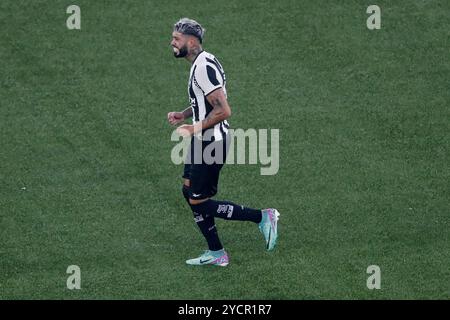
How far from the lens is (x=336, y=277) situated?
9.78 meters

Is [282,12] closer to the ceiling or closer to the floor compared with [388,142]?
closer to the ceiling

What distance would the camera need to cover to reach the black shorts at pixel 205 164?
994cm

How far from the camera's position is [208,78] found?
32.1 feet

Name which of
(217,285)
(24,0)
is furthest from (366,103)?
(24,0)

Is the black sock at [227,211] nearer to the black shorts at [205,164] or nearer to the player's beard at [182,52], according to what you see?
the black shorts at [205,164]

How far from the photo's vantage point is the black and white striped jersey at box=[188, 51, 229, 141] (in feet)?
32.1

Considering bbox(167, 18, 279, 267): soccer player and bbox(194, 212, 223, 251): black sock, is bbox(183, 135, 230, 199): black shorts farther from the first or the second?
bbox(194, 212, 223, 251): black sock

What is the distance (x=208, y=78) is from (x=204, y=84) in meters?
0.08

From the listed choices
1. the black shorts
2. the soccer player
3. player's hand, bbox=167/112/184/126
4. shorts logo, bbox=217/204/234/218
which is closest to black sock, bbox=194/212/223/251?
the soccer player

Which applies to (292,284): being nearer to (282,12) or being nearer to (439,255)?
(439,255)

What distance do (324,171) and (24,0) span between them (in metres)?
6.59

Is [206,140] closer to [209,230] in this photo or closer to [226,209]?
[226,209]
